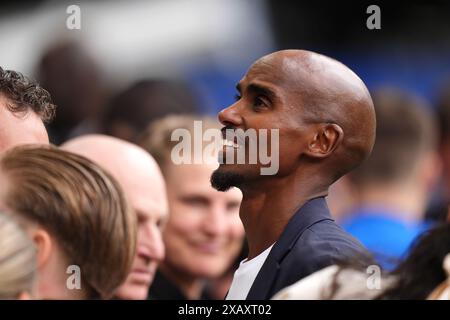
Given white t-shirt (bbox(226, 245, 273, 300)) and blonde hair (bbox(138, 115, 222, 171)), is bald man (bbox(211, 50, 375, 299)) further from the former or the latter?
blonde hair (bbox(138, 115, 222, 171))

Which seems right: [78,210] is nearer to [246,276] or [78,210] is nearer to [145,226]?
[246,276]

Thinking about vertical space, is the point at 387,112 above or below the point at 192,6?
below

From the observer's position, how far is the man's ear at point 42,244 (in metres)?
2.37

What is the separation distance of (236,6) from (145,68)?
17.5 inches

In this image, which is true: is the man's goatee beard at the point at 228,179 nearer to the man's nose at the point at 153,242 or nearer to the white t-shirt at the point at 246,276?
the white t-shirt at the point at 246,276

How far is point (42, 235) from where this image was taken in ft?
7.86

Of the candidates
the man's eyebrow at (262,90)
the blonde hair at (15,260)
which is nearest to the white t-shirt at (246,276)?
the man's eyebrow at (262,90)

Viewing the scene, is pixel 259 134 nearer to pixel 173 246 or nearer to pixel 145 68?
pixel 173 246

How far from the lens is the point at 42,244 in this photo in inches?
94.0

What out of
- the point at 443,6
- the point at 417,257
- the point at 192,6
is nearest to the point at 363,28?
the point at 443,6

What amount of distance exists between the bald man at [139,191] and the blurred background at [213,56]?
0.63m

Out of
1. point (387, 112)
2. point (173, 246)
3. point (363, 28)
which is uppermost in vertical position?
point (363, 28)

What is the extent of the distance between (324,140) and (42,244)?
27.1 inches

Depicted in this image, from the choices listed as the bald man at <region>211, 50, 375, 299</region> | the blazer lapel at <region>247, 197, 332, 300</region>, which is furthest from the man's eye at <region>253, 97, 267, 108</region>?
the blazer lapel at <region>247, 197, 332, 300</region>
